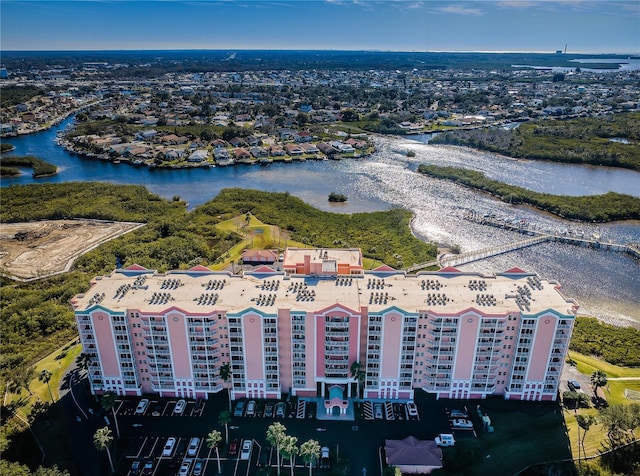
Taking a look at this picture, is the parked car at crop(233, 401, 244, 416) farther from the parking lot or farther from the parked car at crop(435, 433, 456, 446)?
the parked car at crop(435, 433, 456, 446)

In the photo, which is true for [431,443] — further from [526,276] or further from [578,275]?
[578,275]

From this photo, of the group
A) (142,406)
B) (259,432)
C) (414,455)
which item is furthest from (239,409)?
(414,455)

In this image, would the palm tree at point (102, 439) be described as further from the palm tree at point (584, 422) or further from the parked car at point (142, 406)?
the palm tree at point (584, 422)

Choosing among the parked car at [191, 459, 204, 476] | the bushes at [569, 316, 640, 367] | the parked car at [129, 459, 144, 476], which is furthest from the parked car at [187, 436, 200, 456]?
the bushes at [569, 316, 640, 367]

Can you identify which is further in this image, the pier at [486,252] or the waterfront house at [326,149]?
the waterfront house at [326,149]

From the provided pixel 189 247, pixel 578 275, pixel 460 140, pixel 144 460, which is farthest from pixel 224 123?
pixel 144 460

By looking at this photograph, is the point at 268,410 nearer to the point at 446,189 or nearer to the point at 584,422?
the point at 584,422

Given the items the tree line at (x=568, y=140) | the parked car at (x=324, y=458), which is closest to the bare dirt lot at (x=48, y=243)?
the parked car at (x=324, y=458)
